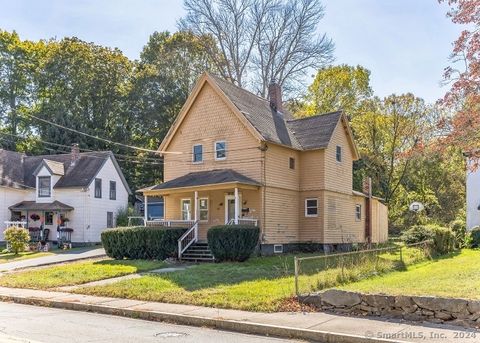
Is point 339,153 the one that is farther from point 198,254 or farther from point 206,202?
point 198,254

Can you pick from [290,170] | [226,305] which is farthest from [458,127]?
[290,170]

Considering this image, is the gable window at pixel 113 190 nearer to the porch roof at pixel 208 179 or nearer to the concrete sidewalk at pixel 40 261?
the concrete sidewalk at pixel 40 261

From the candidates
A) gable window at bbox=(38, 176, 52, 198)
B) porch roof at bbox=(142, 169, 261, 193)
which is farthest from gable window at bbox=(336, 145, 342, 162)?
gable window at bbox=(38, 176, 52, 198)

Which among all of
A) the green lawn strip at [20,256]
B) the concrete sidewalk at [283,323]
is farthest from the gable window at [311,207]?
the concrete sidewalk at [283,323]

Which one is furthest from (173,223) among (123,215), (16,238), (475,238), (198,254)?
(475,238)

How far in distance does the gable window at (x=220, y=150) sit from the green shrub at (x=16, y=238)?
1188 centimetres

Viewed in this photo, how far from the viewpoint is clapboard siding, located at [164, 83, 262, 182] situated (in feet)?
81.8

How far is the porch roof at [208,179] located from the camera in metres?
23.3

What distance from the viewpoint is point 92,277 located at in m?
17.4

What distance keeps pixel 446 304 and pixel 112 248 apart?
17.0 metres

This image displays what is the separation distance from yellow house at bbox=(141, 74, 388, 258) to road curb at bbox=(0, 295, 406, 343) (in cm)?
1013

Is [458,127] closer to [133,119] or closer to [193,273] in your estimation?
[193,273]

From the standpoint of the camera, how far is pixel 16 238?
2833 centimetres

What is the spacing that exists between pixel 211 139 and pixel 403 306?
17.5 metres
